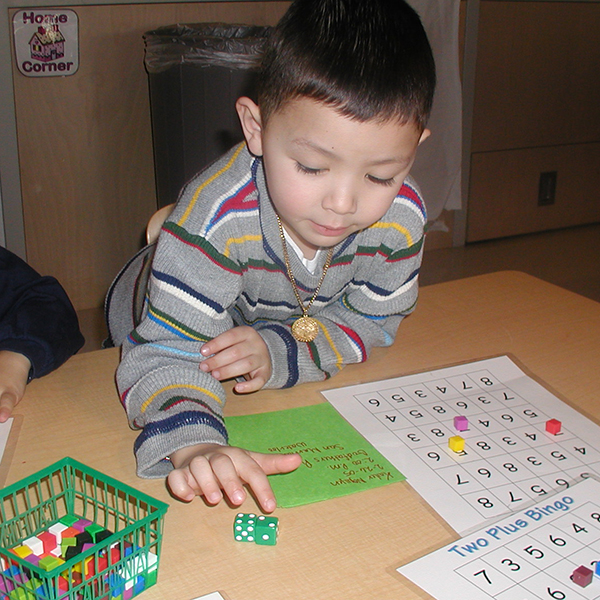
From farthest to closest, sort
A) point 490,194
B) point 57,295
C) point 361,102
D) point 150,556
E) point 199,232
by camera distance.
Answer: point 490,194, point 57,295, point 199,232, point 361,102, point 150,556

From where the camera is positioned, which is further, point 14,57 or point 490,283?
point 14,57

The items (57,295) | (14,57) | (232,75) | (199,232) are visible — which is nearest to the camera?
(199,232)

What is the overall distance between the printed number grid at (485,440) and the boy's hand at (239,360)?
0.11m

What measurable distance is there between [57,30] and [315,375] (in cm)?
139

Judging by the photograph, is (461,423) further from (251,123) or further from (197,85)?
(197,85)

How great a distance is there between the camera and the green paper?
0.58m

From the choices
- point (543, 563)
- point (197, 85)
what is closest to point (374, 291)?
point (543, 563)

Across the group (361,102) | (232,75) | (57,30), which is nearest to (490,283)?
(361,102)

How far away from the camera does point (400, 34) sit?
0.64 m

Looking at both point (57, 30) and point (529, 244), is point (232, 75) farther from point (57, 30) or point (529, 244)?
point (529, 244)

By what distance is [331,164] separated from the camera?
62cm

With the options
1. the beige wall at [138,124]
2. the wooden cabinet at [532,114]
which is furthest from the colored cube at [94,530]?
the wooden cabinet at [532,114]

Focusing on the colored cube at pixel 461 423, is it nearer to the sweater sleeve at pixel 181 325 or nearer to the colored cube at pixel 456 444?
the colored cube at pixel 456 444

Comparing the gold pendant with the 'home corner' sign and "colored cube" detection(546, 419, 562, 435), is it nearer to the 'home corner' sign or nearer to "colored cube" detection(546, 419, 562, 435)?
"colored cube" detection(546, 419, 562, 435)
